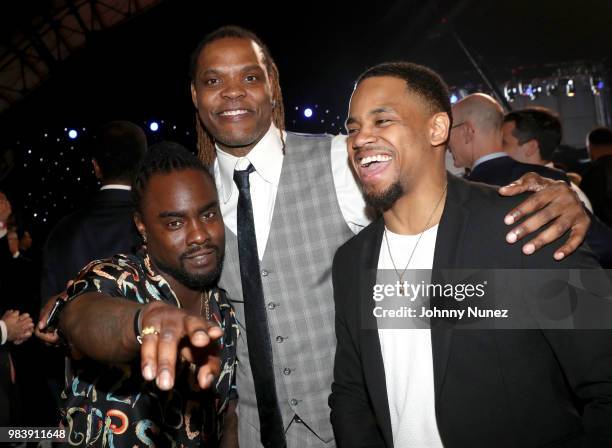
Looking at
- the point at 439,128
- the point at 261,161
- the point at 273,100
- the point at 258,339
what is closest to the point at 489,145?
the point at 273,100

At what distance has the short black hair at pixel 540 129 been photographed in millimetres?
3887

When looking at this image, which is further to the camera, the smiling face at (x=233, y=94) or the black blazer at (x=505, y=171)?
the black blazer at (x=505, y=171)

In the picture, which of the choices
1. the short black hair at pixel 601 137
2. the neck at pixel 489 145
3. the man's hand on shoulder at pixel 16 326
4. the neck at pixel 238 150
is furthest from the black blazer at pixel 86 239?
the short black hair at pixel 601 137

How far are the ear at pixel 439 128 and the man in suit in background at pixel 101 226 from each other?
1.60 metres

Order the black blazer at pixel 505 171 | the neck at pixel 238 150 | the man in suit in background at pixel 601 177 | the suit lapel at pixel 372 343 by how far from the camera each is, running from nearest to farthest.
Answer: the suit lapel at pixel 372 343, the neck at pixel 238 150, the black blazer at pixel 505 171, the man in suit in background at pixel 601 177

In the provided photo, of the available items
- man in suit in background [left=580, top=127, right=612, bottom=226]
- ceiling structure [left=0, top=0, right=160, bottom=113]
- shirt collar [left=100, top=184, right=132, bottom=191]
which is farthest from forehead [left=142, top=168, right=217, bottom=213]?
ceiling structure [left=0, top=0, right=160, bottom=113]

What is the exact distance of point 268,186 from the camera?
2.00 meters

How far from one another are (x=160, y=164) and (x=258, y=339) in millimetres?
701

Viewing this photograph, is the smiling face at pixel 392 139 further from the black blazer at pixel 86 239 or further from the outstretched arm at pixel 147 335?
the black blazer at pixel 86 239

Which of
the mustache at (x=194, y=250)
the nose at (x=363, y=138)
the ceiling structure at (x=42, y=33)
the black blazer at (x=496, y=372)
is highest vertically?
the ceiling structure at (x=42, y=33)

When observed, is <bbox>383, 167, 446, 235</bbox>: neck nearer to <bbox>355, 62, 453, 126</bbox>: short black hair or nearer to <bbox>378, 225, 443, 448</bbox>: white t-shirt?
<bbox>378, 225, 443, 448</bbox>: white t-shirt

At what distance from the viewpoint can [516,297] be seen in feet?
4.57

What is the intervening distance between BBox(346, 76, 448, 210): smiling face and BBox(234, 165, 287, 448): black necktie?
472 mm

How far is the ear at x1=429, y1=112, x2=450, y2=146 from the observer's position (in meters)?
1.69
